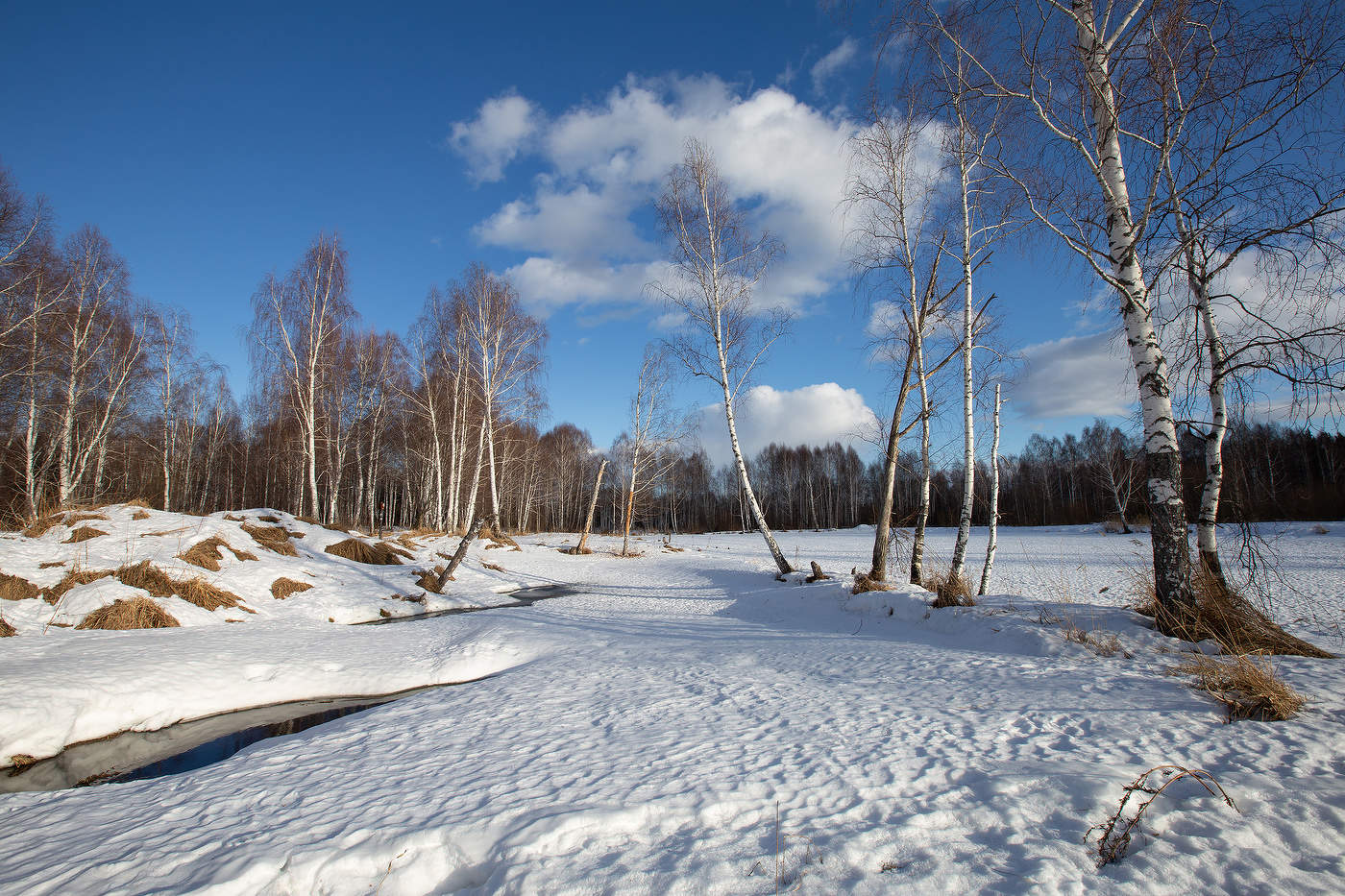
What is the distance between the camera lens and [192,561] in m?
9.98

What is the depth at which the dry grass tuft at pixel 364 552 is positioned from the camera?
14.0 m

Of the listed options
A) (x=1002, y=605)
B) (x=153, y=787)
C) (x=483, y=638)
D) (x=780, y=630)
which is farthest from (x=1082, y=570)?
(x=153, y=787)

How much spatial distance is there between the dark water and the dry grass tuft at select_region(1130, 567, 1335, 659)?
8.09m

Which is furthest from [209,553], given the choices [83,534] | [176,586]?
[83,534]

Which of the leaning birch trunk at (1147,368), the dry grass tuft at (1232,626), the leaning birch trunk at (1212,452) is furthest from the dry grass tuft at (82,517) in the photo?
the leaning birch trunk at (1212,452)

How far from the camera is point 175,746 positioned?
465cm

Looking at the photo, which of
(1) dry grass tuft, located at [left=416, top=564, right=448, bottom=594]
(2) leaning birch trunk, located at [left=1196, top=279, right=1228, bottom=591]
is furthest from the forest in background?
(1) dry grass tuft, located at [left=416, top=564, right=448, bottom=594]

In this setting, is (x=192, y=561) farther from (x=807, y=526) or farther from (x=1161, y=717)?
(x=807, y=526)

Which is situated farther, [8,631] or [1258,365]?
[8,631]

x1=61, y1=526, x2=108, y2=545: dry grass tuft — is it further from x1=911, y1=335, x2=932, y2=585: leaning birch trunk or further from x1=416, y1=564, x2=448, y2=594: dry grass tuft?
x1=911, y1=335, x2=932, y2=585: leaning birch trunk

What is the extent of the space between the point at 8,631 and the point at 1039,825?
1098 centimetres

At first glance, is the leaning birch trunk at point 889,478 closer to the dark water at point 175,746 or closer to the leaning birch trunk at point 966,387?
the leaning birch trunk at point 966,387

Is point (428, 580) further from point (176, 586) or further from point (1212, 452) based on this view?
point (1212, 452)

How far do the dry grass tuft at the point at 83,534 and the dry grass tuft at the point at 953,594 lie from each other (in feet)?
48.3
